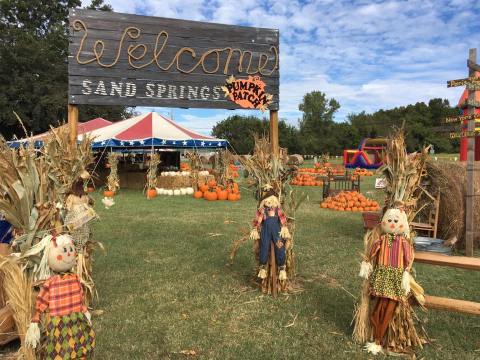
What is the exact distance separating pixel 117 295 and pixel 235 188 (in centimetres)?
1003

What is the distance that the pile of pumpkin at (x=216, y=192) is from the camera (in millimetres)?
14559

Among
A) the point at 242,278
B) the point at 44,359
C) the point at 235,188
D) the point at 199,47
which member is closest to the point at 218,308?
the point at 242,278

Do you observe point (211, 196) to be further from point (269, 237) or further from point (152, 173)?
point (269, 237)

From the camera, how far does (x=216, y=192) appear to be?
1477cm

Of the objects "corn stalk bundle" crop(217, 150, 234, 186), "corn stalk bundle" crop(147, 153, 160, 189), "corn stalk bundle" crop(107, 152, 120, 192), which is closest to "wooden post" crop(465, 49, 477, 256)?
"corn stalk bundle" crop(217, 150, 234, 186)

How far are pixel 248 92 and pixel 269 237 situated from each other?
2.20m

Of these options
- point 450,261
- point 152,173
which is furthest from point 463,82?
point 152,173

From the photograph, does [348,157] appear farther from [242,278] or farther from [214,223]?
[242,278]

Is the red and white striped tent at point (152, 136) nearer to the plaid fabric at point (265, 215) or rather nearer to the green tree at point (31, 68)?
the plaid fabric at point (265, 215)

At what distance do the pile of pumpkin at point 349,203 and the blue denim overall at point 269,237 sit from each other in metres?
7.13

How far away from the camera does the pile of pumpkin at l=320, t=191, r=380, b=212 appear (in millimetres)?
12086

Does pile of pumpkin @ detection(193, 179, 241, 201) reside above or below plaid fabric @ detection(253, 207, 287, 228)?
below

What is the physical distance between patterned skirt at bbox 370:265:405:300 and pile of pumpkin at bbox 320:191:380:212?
8249mm

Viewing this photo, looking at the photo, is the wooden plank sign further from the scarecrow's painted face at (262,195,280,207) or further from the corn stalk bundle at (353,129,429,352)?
the corn stalk bundle at (353,129,429,352)
